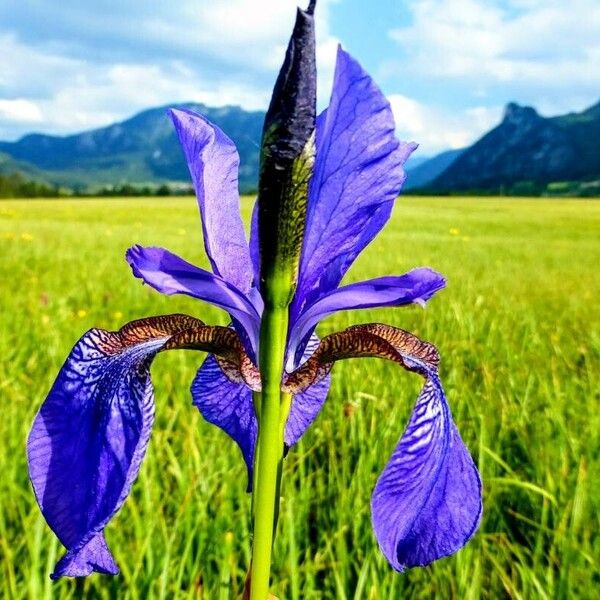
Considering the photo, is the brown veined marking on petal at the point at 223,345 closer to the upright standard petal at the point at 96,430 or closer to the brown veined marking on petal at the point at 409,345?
the upright standard petal at the point at 96,430

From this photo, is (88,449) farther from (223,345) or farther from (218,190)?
(218,190)

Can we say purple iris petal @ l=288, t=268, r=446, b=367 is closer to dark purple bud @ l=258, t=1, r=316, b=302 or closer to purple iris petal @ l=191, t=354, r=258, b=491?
dark purple bud @ l=258, t=1, r=316, b=302

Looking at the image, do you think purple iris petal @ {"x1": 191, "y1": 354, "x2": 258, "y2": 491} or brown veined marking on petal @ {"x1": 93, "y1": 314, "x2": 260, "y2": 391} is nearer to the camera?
brown veined marking on petal @ {"x1": 93, "y1": 314, "x2": 260, "y2": 391}

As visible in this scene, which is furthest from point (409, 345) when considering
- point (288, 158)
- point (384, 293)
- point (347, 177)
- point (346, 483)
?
point (346, 483)

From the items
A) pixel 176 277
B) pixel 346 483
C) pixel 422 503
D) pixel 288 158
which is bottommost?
pixel 346 483

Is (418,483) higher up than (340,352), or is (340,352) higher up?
(340,352)

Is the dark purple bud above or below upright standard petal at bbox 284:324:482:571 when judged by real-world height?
above

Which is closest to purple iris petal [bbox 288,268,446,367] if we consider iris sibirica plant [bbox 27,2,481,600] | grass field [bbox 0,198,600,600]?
iris sibirica plant [bbox 27,2,481,600]
